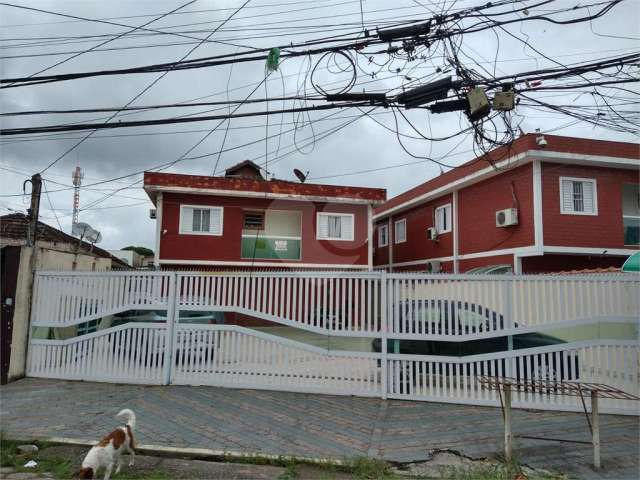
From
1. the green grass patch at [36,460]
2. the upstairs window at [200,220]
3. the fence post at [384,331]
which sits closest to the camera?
the green grass patch at [36,460]

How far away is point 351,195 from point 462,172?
168 inches

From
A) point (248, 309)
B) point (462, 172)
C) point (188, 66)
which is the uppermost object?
point (462, 172)

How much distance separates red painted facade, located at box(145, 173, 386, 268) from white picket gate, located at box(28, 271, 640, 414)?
8.07 metres

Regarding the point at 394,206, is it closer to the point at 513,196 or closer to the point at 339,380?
the point at 513,196

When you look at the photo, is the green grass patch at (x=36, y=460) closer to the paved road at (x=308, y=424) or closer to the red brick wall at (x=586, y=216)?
the paved road at (x=308, y=424)

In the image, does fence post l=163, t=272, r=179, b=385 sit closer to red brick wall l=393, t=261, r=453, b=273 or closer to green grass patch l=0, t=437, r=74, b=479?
green grass patch l=0, t=437, r=74, b=479

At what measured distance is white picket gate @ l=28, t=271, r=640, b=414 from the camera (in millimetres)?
5738

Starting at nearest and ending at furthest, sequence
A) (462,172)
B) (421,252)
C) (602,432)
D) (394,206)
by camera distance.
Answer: (602,432), (462,172), (421,252), (394,206)

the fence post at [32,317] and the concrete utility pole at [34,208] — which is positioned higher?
the concrete utility pole at [34,208]

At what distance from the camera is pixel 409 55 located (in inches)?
256

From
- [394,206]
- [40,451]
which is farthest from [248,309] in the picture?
[394,206]

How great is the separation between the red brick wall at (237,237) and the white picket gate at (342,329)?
8072 mm

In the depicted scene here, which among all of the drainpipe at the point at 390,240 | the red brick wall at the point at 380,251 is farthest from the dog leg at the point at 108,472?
the red brick wall at the point at 380,251

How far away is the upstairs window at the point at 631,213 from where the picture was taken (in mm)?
12617
